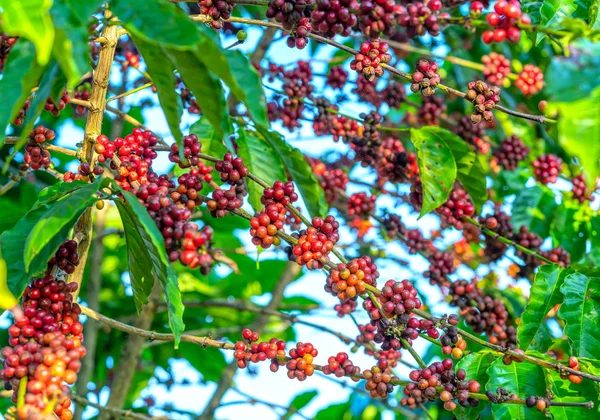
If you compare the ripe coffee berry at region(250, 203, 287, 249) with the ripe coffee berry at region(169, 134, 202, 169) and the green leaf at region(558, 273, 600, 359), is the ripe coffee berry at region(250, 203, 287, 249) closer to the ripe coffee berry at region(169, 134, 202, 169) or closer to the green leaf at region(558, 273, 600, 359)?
the ripe coffee berry at region(169, 134, 202, 169)

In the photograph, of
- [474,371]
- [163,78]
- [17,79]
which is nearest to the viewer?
[17,79]

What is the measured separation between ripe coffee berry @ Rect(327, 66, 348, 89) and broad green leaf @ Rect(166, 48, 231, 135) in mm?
1630

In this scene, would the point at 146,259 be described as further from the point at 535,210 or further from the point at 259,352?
the point at 535,210

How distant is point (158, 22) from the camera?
1252 millimetres

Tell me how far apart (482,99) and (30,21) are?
119 centimetres

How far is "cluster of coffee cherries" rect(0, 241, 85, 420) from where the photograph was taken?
135cm

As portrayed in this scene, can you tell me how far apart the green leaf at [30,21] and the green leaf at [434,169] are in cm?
140

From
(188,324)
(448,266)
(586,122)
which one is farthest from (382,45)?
(188,324)

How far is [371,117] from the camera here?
2529 millimetres

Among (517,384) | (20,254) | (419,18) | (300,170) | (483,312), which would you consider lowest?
(20,254)

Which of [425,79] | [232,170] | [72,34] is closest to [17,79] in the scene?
[72,34]

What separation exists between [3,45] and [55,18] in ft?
3.62

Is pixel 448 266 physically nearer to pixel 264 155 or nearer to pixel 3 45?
pixel 264 155

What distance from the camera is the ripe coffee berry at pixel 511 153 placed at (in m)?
3.01
